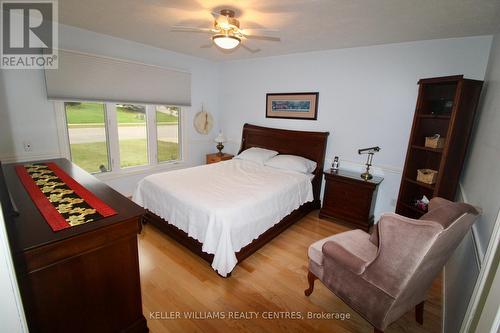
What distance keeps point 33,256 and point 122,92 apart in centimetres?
297

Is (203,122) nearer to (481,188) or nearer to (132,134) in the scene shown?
(132,134)

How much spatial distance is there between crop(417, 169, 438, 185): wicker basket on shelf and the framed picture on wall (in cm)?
162

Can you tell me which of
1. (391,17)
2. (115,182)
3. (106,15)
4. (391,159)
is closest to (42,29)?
(106,15)

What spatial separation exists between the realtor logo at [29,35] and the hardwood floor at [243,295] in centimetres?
251

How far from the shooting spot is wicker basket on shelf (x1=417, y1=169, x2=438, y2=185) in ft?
8.18

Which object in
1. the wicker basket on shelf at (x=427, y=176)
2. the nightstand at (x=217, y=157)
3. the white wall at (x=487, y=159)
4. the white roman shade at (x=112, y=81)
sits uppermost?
the white roman shade at (x=112, y=81)

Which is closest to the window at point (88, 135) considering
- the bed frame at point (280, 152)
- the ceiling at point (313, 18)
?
the ceiling at point (313, 18)

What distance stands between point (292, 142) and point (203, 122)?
6.38 feet

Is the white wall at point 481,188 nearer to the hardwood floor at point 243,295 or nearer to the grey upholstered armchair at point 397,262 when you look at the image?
the grey upholstered armchair at point 397,262

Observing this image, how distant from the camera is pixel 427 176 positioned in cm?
252

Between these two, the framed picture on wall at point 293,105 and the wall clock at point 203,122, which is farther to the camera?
the wall clock at point 203,122

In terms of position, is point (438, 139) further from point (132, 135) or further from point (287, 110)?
point (132, 135)

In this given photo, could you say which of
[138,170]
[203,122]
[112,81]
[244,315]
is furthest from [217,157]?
[244,315]

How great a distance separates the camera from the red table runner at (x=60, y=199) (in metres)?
1.29
